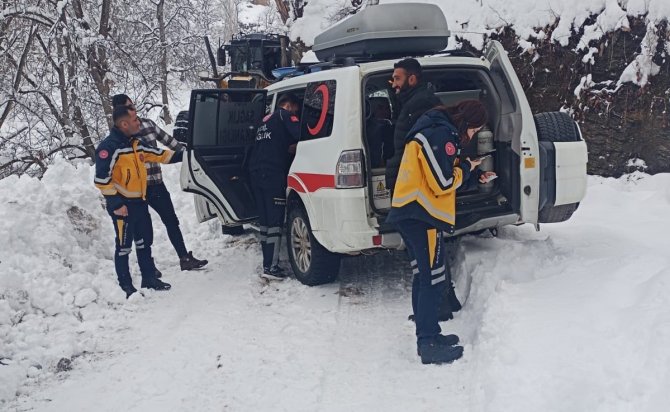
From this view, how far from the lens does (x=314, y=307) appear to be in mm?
5184

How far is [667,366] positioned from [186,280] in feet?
15.8

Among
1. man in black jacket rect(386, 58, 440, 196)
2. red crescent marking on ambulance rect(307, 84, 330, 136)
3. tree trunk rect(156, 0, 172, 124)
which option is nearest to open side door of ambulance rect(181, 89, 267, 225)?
red crescent marking on ambulance rect(307, 84, 330, 136)

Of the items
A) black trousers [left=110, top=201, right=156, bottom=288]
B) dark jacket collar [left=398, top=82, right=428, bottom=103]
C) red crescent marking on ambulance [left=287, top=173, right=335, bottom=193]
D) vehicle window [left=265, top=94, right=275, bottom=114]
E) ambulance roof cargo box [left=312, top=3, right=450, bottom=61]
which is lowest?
black trousers [left=110, top=201, right=156, bottom=288]

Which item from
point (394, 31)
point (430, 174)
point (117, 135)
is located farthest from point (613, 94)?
point (117, 135)

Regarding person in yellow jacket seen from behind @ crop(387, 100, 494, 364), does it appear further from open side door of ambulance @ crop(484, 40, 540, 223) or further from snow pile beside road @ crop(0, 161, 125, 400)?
snow pile beside road @ crop(0, 161, 125, 400)

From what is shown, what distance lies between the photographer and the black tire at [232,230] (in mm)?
7789

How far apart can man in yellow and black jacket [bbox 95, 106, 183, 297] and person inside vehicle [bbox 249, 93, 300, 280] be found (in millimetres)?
1103

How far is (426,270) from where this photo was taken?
4070 millimetres

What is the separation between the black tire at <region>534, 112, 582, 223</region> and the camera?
16.8 ft

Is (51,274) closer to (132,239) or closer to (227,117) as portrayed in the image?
(132,239)

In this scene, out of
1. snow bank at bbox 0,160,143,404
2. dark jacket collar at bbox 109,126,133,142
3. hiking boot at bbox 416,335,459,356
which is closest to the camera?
hiking boot at bbox 416,335,459,356

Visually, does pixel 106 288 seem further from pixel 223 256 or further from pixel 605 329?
pixel 605 329

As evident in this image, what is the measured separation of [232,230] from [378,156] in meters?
3.24

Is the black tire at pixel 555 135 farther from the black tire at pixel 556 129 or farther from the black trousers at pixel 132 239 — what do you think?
the black trousers at pixel 132 239
